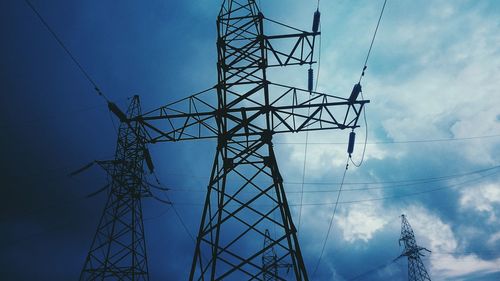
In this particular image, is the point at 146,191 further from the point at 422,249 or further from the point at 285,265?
the point at 422,249

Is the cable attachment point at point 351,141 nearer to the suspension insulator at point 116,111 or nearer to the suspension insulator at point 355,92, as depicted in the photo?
the suspension insulator at point 355,92

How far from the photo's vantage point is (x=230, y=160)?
8664mm

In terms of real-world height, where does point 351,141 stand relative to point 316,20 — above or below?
below

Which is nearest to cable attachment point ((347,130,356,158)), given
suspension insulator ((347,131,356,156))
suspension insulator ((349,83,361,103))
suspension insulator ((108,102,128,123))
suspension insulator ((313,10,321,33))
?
suspension insulator ((347,131,356,156))

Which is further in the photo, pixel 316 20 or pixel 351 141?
pixel 351 141

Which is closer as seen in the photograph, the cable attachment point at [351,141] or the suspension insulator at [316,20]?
the suspension insulator at [316,20]

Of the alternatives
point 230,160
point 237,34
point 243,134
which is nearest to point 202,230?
point 230,160

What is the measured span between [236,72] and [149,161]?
5156 mm

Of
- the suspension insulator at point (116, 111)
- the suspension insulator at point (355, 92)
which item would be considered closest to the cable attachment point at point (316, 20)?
the suspension insulator at point (355, 92)

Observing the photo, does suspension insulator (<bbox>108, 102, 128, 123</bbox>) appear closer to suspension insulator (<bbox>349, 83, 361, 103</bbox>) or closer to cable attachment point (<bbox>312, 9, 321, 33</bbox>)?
cable attachment point (<bbox>312, 9, 321, 33</bbox>)

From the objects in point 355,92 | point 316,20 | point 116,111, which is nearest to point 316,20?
point 316,20

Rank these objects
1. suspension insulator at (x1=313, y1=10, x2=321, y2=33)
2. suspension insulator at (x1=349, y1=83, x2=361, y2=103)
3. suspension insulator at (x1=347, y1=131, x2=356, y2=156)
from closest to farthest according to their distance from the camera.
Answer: suspension insulator at (x1=349, y1=83, x2=361, y2=103) → suspension insulator at (x1=313, y1=10, x2=321, y2=33) → suspension insulator at (x1=347, y1=131, x2=356, y2=156)

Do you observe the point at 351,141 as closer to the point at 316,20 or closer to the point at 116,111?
the point at 316,20

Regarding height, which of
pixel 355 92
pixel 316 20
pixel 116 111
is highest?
pixel 316 20
